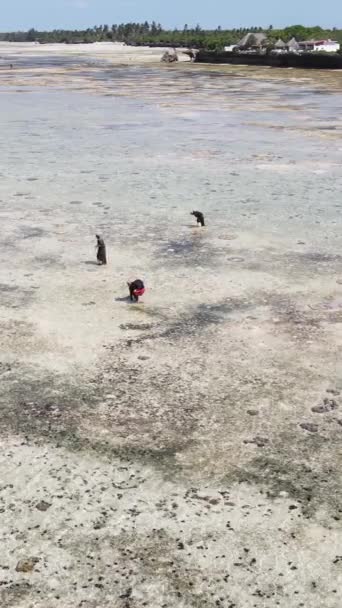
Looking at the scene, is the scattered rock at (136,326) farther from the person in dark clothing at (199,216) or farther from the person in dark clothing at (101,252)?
the person in dark clothing at (199,216)

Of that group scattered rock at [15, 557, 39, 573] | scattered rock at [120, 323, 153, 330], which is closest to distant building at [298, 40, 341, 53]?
scattered rock at [120, 323, 153, 330]

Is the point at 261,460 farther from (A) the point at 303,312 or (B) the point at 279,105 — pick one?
(B) the point at 279,105

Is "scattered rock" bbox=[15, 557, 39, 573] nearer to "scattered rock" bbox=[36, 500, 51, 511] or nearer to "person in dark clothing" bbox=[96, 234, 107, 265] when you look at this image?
"scattered rock" bbox=[36, 500, 51, 511]

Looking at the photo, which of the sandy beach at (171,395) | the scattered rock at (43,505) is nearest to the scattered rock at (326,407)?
the sandy beach at (171,395)

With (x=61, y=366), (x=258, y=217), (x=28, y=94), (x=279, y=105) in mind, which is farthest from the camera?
(x=28, y=94)

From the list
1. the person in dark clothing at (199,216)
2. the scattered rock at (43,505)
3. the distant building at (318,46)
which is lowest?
the scattered rock at (43,505)

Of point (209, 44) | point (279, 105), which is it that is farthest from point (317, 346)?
point (209, 44)
